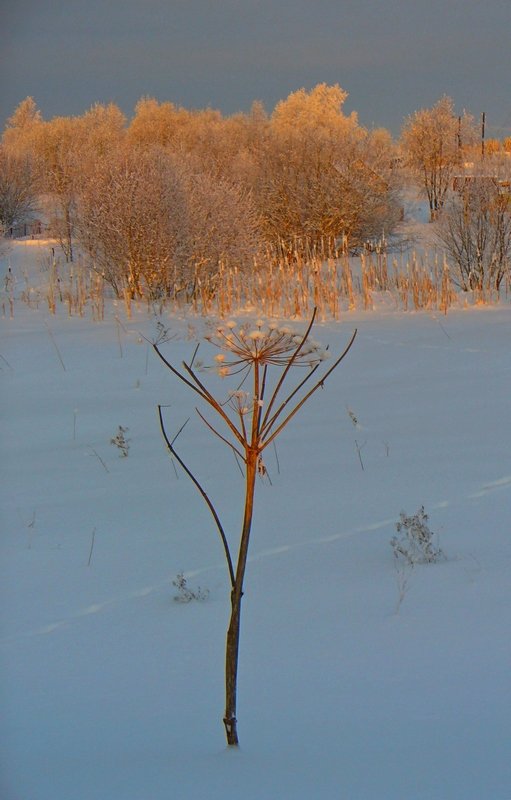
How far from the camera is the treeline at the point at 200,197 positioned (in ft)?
36.2

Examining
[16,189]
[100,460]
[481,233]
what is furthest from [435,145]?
[100,460]

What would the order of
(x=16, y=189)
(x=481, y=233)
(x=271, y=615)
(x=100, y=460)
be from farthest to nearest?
1. (x=16, y=189)
2. (x=481, y=233)
3. (x=100, y=460)
4. (x=271, y=615)

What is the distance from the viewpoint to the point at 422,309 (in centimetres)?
961

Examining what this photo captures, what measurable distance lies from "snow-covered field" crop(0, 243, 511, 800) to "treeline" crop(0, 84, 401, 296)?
19.0 feet

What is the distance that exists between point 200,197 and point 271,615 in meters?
10.4

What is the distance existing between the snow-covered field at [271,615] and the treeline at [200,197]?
5781mm

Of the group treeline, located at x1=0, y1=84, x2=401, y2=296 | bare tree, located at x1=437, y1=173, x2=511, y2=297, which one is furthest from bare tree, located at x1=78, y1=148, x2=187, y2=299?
bare tree, located at x1=437, y1=173, x2=511, y2=297

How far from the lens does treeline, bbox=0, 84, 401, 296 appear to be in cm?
1103

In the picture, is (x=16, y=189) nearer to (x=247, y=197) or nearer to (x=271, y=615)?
(x=247, y=197)

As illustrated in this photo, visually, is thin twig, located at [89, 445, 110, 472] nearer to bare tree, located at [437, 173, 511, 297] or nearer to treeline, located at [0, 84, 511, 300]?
treeline, located at [0, 84, 511, 300]

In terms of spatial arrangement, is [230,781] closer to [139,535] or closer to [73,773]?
[73,773]

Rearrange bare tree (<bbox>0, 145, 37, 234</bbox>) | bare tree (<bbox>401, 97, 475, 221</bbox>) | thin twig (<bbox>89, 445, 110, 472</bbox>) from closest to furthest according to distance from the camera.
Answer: thin twig (<bbox>89, 445, 110, 472</bbox>) → bare tree (<bbox>0, 145, 37, 234</bbox>) → bare tree (<bbox>401, 97, 475, 221</bbox>)

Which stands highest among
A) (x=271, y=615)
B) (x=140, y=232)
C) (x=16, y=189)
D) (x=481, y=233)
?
(x=16, y=189)

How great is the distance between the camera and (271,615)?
2354 mm
